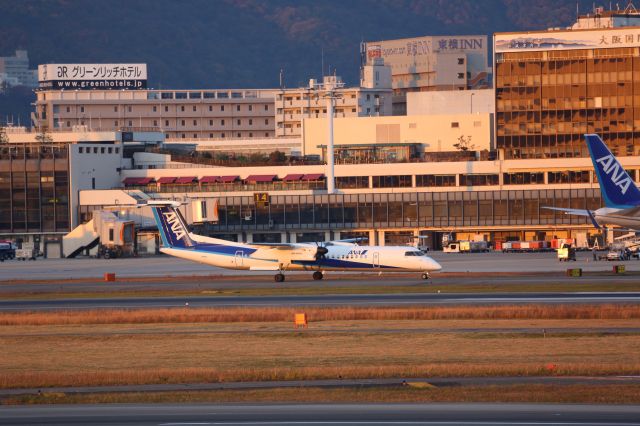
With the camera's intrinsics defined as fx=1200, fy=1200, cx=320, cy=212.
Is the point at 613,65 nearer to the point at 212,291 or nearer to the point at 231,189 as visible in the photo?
the point at 231,189

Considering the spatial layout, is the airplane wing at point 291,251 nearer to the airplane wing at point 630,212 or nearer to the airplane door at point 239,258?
the airplane door at point 239,258

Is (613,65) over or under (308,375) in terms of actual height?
over

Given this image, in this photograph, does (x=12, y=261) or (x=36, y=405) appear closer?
(x=36, y=405)

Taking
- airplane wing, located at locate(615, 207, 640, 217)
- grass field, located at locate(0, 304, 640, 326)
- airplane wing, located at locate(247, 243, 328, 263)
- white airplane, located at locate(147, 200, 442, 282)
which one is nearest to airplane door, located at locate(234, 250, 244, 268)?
white airplane, located at locate(147, 200, 442, 282)

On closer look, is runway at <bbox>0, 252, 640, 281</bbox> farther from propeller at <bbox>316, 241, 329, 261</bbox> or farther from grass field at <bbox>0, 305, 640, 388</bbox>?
grass field at <bbox>0, 305, 640, 388</bbox>

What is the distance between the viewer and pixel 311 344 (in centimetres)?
5253

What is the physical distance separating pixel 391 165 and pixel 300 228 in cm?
1497

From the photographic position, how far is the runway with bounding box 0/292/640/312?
6848cm

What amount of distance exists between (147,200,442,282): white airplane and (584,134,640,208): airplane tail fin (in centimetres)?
1457

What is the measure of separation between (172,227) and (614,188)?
1421 inches

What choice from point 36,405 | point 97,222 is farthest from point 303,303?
point 97,222

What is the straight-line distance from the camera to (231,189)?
6511 inches

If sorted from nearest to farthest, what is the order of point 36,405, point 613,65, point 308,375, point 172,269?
point 36,405 → point 308,375 → point 172,269 → point 613,65

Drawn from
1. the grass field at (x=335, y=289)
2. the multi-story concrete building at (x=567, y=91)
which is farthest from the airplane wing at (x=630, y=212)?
the multi-story concrete building at (x=567, y=91)
